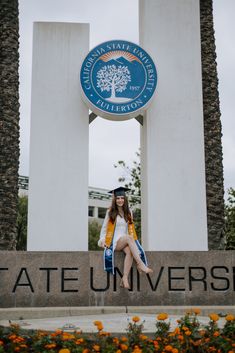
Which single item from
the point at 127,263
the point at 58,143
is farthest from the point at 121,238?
the point at 58,143

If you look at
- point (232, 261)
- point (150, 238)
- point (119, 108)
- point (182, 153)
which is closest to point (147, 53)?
point (119, 108)

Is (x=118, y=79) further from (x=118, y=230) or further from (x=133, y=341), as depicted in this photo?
(x=133, y=341)

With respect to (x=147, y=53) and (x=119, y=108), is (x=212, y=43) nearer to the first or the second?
(x=147, y=53)

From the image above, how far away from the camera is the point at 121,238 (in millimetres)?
7508

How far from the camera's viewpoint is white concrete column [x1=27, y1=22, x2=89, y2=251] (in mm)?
8516

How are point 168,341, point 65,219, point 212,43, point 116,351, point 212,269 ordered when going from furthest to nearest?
point 212,43 → point 65,219 → point 212,269 → point 168,341 → point 116,351

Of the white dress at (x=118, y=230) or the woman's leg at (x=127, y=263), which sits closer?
the woman's leg at (x=127, y=263)

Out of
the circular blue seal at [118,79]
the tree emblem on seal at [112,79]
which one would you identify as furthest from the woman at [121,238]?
the tree emblem on seal at [112,79]

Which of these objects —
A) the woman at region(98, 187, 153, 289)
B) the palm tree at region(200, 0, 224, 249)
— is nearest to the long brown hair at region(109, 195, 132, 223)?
the woman at region(98, 187, 153, 289)

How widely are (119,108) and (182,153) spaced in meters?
1.35

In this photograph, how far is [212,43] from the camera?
39.3 feet

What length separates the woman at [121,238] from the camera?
7.43 metres

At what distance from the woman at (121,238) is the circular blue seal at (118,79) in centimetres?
171

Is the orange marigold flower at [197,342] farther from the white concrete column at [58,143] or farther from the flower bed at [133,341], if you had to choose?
the white concrete column at [58,143]
